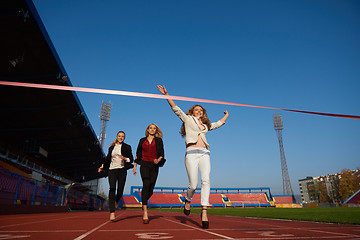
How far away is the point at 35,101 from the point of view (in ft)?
49.3

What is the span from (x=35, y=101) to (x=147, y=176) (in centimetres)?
1354

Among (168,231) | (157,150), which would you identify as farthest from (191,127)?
(168,231)

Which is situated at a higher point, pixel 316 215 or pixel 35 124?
pixel 35 124

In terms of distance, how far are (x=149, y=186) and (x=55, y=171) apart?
108 ft

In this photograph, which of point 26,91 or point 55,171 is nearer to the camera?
point 26,91

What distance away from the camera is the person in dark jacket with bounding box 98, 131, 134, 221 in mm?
5488

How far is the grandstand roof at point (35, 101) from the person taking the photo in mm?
8375

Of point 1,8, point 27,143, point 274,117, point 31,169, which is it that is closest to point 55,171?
point 31,169

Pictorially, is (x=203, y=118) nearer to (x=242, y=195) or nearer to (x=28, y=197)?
(x=28, y=197)

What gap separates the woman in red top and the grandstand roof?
5961 millimetres

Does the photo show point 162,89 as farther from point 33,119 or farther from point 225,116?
point 33,119

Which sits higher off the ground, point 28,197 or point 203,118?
point 203,118

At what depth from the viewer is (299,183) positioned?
490 ft

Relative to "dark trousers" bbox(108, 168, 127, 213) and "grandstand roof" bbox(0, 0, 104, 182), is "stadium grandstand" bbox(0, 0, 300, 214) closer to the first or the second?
"grandstand roof" bbox(0, 0, 104, 182)
